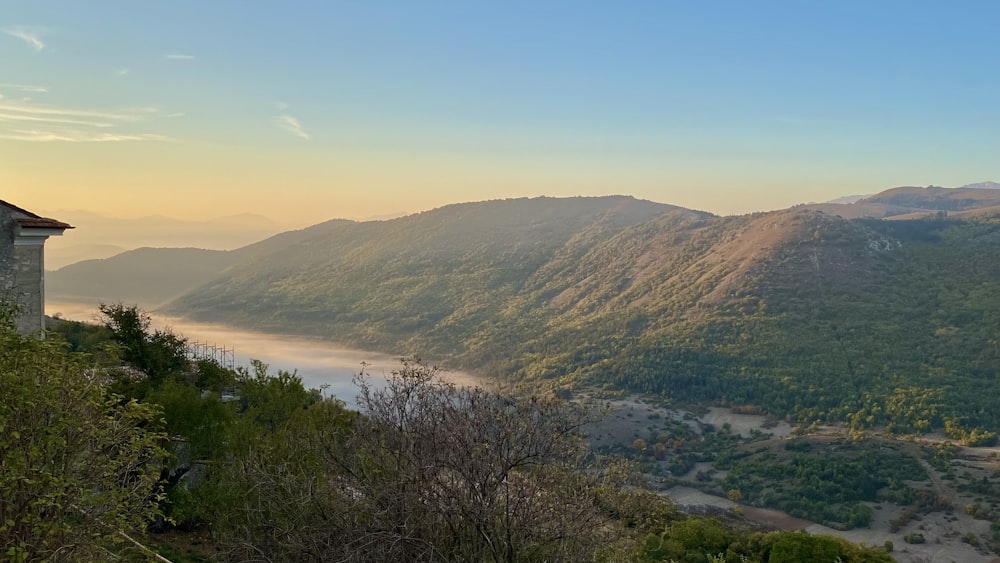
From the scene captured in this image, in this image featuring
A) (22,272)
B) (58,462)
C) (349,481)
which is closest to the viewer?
(58,462)

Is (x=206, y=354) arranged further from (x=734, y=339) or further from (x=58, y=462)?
(x=734, y=339)

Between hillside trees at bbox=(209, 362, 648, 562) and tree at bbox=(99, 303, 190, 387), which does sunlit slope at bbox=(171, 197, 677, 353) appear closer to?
tree at bbox=(99, 303, 190, 387)

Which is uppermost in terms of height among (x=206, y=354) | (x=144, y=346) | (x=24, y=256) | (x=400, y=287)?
(x=24, y=256)

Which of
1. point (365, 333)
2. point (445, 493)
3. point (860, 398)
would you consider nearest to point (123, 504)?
point (445, 493)

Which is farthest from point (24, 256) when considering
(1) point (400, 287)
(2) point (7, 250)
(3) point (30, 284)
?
(1) point (400, 287)

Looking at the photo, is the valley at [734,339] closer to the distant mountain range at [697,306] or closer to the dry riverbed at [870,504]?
the dry riverbed at [870,504]

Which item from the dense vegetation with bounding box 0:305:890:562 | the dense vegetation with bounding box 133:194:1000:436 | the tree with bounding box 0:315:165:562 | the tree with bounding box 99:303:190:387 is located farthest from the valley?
the tree with bounding box 99:303:190:387
